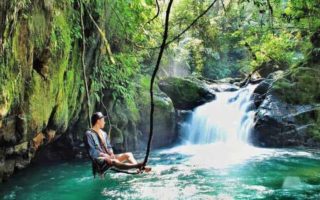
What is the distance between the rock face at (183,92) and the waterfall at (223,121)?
44 centimetres

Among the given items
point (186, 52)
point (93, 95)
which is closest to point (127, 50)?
point (93, 95)

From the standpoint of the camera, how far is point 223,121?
18.3m

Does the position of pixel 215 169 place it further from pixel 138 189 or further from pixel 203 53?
pixel 203 53

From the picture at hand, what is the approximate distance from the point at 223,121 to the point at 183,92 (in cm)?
238

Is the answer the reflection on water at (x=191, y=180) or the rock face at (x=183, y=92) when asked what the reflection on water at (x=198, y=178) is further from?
the rock face at (x=183, y=92)

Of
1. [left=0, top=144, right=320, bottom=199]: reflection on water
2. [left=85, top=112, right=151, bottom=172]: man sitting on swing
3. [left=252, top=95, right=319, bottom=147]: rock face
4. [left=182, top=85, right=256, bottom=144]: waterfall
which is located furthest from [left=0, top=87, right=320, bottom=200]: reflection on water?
[left=85, top=112, right=151, bottom=172]: man sitting on swing

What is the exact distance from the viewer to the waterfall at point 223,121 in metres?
17.4

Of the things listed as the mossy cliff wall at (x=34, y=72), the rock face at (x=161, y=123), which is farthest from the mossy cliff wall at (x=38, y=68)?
the rock face at (x=161, y=123)

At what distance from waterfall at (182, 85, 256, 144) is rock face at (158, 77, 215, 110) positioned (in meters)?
0.44

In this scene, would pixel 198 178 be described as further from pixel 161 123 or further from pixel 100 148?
pixel 161 123

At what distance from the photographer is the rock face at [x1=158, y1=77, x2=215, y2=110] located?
62.6ft

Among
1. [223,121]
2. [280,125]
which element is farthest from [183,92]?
[280,125]

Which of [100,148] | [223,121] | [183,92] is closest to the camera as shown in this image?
[100,148]

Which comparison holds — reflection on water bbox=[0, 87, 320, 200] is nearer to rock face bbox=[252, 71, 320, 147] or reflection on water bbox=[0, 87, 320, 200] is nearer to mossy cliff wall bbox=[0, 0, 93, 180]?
rock face bbox=[252, 71, 320, 147]
